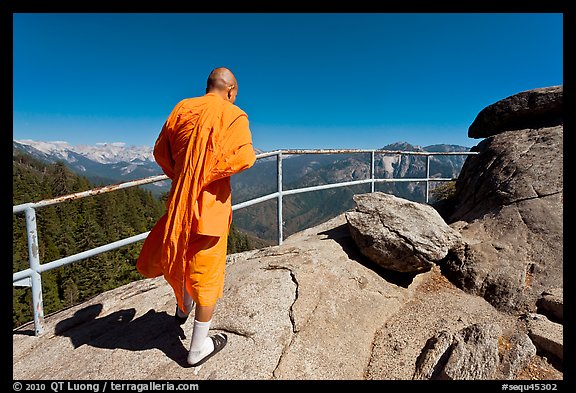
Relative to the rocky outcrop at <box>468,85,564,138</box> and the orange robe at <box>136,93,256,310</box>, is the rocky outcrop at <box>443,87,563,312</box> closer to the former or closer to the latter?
the rocky outcrop at <box>468,85,564,138</box>

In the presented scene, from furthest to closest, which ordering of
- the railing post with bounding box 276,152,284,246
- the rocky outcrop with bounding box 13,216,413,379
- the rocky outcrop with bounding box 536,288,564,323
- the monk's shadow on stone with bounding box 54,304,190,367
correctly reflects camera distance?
the railing post with bounding box 276,152,284,246
the rocky outcrop with bounding box 536,288,564,323
the monk's shadow on stone with bounding box 54,304,190,367
the rocky outcrop with bounding box 13,216,413,379

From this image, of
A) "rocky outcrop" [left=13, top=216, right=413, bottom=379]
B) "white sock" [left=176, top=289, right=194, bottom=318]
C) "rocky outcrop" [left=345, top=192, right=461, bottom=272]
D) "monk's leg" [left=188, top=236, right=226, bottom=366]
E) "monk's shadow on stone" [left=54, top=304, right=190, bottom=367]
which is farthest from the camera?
"rocky outcrop" [left=345, top=192, right=461, bottom=272]

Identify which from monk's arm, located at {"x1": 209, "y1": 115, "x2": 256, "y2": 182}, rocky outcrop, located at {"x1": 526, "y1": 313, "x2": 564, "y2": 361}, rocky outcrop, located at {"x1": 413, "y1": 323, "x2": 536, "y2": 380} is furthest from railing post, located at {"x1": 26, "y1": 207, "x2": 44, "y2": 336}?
rocky outcrop, located at {"x1": 526, "y1": 313, "x2": 564, "y2": 361}

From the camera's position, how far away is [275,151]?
14.6 feet

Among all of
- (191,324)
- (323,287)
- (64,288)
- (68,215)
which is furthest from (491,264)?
(68,215)

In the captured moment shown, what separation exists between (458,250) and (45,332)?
500cm

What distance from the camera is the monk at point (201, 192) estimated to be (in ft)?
7.11

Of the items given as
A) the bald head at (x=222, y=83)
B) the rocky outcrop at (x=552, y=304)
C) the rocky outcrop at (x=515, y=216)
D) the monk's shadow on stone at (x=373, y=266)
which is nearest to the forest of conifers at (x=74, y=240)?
the monk's shadow on stone at (x=373, y=266)

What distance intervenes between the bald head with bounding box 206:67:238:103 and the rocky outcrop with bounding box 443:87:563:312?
12.4 ft

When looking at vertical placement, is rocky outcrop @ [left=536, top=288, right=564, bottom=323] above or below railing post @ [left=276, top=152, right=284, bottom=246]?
below

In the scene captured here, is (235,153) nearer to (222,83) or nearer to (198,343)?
(222,83)

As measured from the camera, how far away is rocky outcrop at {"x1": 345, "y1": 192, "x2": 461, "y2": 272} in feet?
12.7

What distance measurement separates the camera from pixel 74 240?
39250mm
